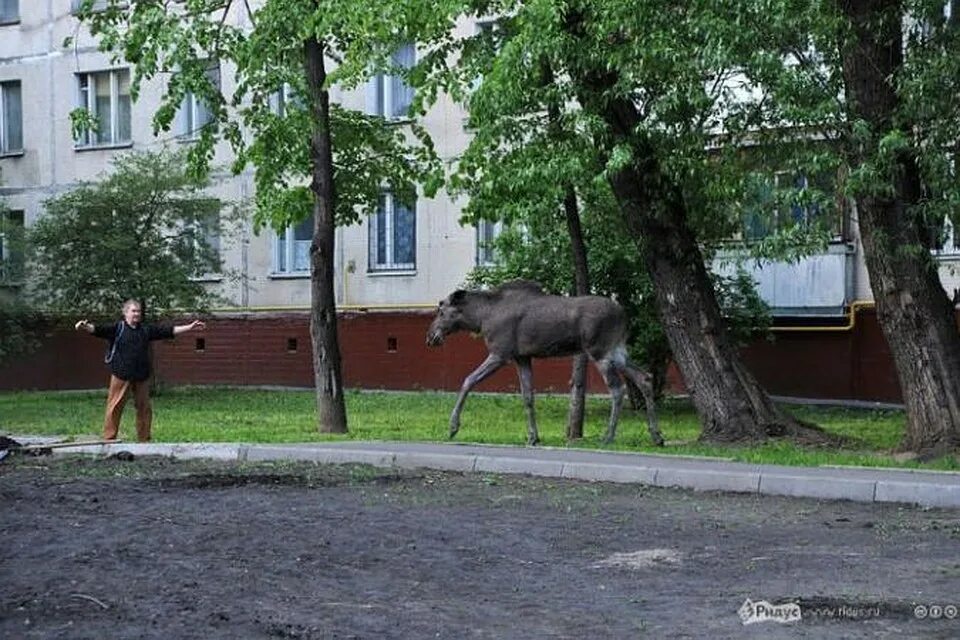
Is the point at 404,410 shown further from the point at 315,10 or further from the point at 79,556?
the point at 79,556

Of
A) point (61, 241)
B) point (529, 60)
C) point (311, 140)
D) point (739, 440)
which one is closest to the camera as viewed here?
point (529, 60)

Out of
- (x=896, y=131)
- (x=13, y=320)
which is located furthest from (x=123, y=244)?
(x=896, y=131)

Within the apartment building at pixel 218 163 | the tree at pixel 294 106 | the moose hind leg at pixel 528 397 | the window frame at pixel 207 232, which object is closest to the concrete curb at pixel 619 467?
the moose hind leg at pixel 528 397

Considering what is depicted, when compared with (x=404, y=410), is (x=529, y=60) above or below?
above

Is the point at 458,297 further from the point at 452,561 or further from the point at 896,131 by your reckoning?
the point at 452,561

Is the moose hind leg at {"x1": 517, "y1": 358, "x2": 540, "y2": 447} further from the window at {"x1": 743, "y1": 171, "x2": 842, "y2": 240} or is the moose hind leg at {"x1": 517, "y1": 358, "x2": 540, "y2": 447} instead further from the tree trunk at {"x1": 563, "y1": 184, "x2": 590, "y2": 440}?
the window at {"x1": 743, "y1": 171, "x2": 842, "y2": 240}

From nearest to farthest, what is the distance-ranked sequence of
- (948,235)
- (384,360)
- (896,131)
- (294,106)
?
1. (896,131)
2. (948,235)
3. (294,106)
4. (384,360)

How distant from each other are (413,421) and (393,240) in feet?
35.7

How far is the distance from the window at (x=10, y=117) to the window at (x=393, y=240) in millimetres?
10771

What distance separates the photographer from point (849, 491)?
1212cm

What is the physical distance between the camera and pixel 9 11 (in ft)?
123

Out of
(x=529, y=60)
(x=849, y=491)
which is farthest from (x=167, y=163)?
(x=849, y=491)

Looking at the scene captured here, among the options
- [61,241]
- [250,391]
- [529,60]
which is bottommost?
[250,391]

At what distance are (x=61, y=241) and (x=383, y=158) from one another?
10.3 meters
